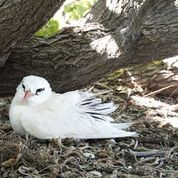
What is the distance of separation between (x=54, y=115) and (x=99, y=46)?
0.66 meters

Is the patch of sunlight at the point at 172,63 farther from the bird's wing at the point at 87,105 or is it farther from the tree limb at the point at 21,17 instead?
the tree limb at the point at 21,17

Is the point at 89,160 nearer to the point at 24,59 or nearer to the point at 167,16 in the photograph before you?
the point at 24,59

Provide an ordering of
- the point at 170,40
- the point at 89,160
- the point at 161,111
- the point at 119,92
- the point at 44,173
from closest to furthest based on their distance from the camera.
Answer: the point at 44,173 → the point at 89,160 → the point at 170,40 → the point at 161,111 → the point at 119,92

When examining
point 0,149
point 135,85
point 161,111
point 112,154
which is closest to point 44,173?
point 0,149

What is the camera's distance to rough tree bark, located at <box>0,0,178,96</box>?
172 inches

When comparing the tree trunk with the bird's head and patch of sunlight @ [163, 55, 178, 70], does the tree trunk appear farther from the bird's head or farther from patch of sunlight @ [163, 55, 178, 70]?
the bird's head

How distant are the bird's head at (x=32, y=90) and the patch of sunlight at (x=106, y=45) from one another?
0.45 metres

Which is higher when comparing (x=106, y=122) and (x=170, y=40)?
(x=170, y=40)

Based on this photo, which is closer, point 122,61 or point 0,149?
point 0,149

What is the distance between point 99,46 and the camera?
4395 millimetres

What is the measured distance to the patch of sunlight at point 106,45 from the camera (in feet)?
14.4

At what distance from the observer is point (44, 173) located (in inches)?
141

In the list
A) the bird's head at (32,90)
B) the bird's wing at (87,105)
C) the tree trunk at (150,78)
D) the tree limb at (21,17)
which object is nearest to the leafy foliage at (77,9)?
the tree trunk at (150,78)

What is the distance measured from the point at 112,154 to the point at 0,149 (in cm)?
76
